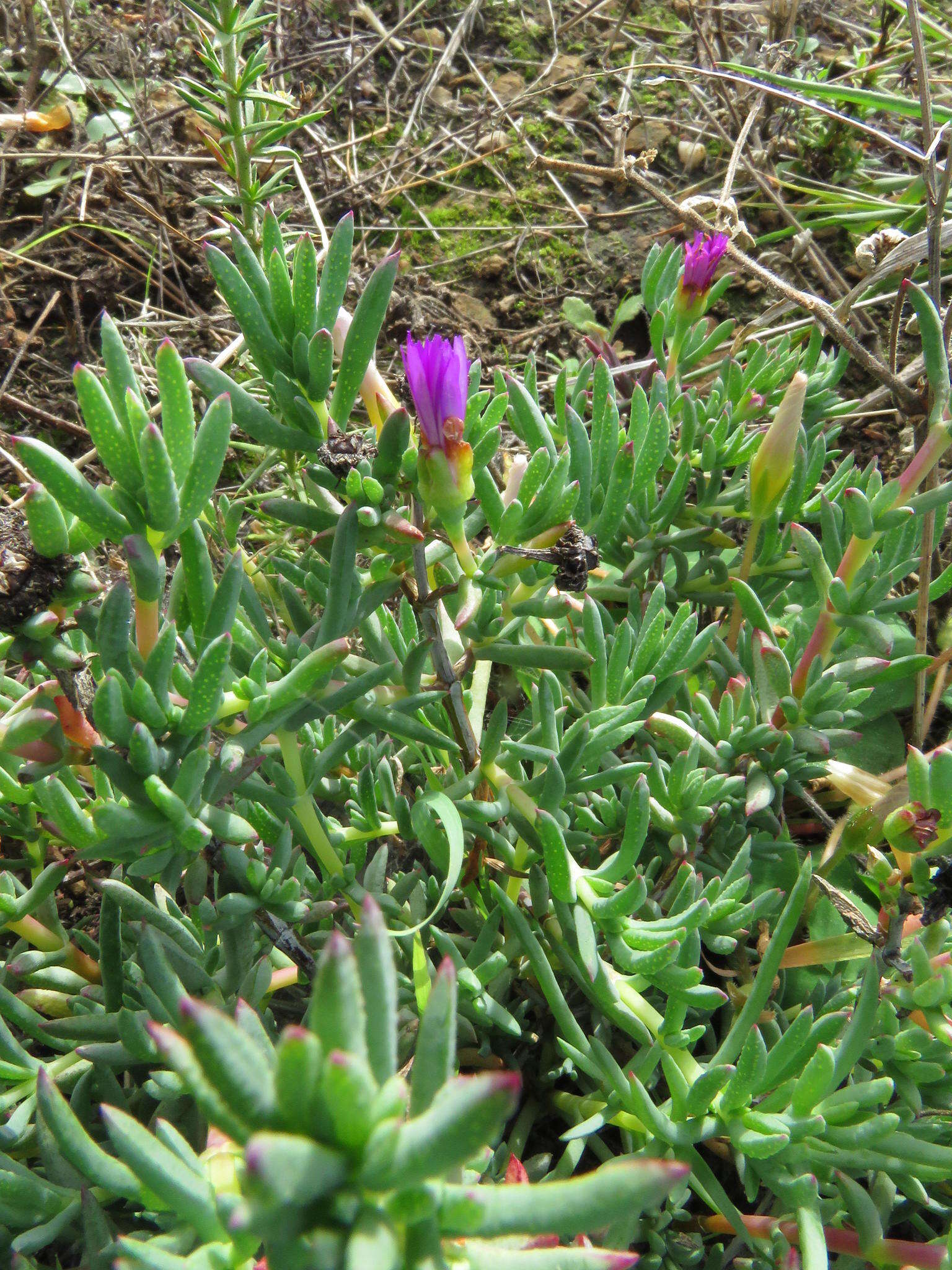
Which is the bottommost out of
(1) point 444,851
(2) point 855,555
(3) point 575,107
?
(1) point 444,851

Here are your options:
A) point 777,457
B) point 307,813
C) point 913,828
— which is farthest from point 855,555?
point 307,813

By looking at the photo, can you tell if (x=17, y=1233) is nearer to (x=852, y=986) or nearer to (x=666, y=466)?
(x=852, y=986)

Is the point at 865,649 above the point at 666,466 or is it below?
below

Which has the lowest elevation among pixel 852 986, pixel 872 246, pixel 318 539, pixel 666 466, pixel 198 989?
pixel 852 986

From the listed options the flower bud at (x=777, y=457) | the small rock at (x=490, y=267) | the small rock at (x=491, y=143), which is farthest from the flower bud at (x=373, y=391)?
the small rock at (x=491, y=143)

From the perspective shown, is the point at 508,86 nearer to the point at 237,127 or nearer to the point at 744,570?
the point at 237,127

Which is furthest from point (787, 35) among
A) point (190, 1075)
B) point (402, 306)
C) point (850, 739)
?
point (190, 1075)

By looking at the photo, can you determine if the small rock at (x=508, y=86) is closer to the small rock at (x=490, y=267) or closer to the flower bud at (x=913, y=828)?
the small rock at (x=490, y=267)
